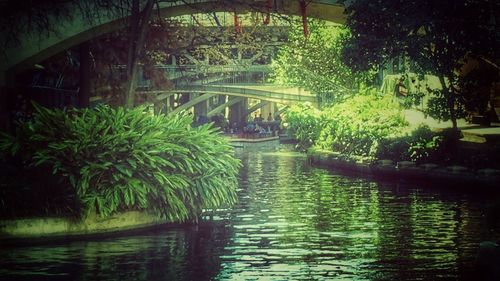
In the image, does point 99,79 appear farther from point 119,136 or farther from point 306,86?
point 306,86

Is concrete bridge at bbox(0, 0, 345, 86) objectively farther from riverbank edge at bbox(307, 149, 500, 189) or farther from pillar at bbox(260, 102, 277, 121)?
pillar at bbox(260, 102, 277, 121)

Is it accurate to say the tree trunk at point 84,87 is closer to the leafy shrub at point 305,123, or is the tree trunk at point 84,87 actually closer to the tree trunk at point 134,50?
the tree trunk at point 134,50

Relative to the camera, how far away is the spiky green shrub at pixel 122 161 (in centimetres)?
1608

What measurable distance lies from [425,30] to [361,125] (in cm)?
780

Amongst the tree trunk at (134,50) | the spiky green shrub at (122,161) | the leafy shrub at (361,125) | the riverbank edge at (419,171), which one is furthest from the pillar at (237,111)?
the spiky green shrub at (122,161)

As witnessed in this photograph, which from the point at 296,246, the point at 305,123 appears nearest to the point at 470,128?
the point at 305,123

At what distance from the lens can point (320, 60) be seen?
188ft

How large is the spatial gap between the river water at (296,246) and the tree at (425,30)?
22.1 feet

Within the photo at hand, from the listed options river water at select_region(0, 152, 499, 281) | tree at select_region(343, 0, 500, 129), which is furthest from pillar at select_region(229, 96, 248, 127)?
river water at select_region(0, 152, 499, 281)

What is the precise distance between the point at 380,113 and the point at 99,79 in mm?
10940

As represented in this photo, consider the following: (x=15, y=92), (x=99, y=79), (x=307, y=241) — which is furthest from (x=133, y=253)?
(x=99, y=79)

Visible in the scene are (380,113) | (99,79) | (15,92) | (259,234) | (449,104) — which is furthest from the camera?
(380,113)

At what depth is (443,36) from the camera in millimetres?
28469

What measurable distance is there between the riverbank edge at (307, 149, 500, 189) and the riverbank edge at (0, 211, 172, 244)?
10.4 meters
